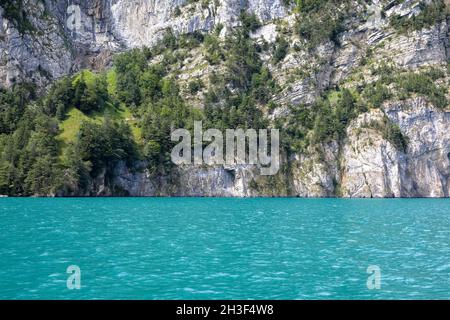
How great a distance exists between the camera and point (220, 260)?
101 feet

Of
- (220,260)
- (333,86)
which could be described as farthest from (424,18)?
(220,260)

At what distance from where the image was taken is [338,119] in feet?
512

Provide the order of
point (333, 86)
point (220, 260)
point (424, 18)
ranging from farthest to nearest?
point (333, 86) < point (424, 18) < point (220, 260)

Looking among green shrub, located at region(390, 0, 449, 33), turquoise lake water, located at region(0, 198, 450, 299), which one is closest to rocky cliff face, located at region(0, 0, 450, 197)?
green shrub, located at region(390, 0, 449, 33)

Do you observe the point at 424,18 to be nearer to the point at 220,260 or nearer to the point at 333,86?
the point at 333,86

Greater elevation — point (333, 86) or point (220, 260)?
point (333, 86)

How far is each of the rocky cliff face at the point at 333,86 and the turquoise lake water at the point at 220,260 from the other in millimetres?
90722

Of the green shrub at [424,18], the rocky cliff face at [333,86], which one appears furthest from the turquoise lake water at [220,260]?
the green shrub at [424,18]

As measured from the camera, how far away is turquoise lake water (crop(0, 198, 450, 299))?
75.8ft

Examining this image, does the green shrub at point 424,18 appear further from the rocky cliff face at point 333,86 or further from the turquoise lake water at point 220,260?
the turquoise lake water at point 220,260

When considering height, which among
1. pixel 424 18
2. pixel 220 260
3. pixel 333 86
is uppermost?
pixel 424 18

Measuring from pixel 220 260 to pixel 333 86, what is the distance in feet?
502

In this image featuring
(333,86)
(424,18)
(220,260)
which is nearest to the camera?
(220,260)

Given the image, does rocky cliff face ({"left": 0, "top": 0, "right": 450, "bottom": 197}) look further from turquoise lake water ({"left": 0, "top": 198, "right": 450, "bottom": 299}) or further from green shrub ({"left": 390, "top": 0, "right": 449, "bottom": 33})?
turquoise lake water ({"left": 0, "top": 198, "right": 450, "bottom": 299})
